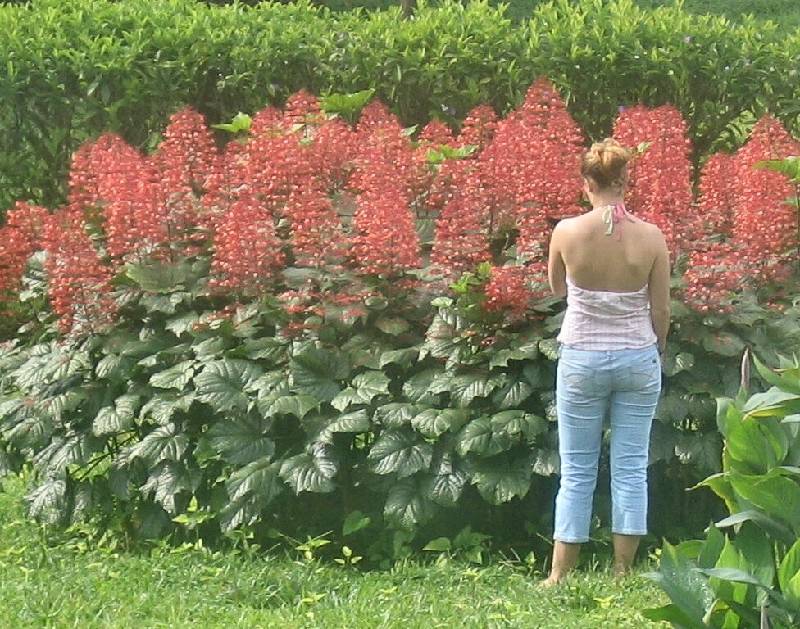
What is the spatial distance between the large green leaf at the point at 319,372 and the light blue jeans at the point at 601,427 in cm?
97

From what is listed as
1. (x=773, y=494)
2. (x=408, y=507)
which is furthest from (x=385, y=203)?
(x=773, y=494)

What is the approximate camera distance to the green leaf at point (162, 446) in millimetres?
6066

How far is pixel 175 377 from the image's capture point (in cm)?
605

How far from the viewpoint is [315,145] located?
21.4ft

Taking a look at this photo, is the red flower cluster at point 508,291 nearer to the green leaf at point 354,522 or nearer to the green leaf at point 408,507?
the green leaf at point 408,507

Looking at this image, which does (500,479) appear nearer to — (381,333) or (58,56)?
(381,333)

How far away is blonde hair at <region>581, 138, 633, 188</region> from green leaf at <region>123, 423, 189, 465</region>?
2.08 m

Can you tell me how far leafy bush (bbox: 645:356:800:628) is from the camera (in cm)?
362

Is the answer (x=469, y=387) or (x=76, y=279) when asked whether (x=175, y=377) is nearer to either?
(x=76, y=279)

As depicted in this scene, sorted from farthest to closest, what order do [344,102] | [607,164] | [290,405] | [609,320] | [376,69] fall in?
[376,69]
[344,102]
[290,405]
[609,320]
[607,164]

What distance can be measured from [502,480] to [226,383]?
1.20m

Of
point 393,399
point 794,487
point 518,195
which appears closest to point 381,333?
point 393,399

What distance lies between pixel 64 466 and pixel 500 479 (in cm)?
193

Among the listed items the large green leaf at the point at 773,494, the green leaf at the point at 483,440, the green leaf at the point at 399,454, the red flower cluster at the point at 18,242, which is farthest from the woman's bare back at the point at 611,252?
the red flower cluster at the point at 18,242
